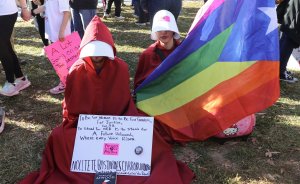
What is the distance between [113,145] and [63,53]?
6.25 feet

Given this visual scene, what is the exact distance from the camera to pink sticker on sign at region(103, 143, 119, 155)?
329cm

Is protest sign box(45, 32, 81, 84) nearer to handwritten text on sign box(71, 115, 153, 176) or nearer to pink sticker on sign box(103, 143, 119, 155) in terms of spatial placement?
handwritten text on sign box(71, 115, 153, 176)

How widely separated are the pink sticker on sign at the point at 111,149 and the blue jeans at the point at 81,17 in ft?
7.77

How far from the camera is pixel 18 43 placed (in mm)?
7344

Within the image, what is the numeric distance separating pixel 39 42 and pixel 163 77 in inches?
166

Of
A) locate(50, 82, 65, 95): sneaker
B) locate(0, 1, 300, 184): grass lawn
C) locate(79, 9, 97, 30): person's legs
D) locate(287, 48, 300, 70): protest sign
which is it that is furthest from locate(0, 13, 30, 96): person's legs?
locate(287, 48, 300, 70): protest sign

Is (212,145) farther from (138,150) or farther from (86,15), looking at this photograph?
(86,15)

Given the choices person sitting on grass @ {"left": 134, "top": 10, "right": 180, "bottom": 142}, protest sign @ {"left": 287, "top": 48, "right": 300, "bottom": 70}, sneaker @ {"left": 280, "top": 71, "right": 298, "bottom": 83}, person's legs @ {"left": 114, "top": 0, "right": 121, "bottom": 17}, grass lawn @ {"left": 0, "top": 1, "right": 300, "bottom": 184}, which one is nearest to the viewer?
grass lawn @ {"left": 0, "top": 1, "right": 300, "bottom": 184}

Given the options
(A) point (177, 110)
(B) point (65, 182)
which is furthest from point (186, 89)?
(B) point (65, 182)

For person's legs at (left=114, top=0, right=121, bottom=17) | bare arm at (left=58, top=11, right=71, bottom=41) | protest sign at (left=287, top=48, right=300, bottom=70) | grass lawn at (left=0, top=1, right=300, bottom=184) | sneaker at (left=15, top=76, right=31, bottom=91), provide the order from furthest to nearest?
person's legs at (left=114, top=0, right=121, bottom=17)
protest sign at (left=287, top=48, right=300, bottom=70)
sneaker at (left=15, top=76, right=31, bottom=91)
bare arm at (left=58, top=11, right=71, bottom=41)
grass lawn at (left=0, top=1, right=300, bottom=184)

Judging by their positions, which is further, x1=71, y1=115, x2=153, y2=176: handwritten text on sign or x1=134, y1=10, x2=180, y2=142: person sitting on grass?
x1=134, y1=10, x2=180, y2=142: person sitting on grass

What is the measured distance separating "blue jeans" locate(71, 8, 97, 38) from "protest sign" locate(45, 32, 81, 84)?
1.47 feet

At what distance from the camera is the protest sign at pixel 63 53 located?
4723 mm

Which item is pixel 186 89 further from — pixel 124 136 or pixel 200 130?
pixel 124 136
